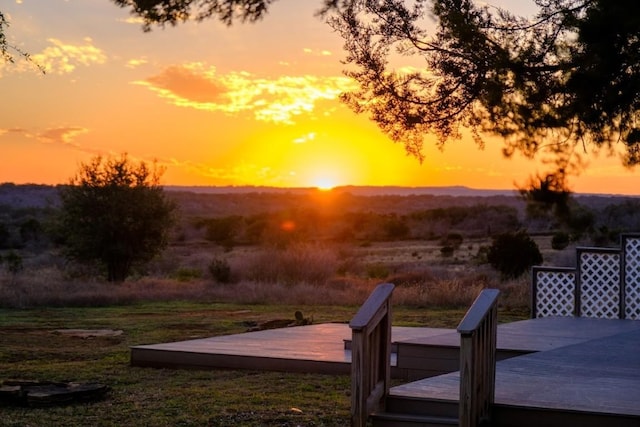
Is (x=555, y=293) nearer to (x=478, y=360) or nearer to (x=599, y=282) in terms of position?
(x=599, y=282)

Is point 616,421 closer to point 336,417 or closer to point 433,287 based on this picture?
point 336,417

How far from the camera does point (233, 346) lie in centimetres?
1077

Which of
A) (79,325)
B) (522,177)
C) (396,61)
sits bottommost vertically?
(79,325)

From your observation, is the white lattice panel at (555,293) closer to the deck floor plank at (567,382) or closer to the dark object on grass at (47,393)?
the deck floor plank at (567,382)

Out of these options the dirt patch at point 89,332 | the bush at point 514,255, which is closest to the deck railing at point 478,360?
the dirt patch at point 89,332

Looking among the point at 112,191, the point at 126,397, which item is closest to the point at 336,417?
the point at 126,397

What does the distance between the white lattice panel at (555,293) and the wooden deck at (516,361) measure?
2.02 ft

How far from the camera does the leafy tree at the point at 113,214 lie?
25.1 m

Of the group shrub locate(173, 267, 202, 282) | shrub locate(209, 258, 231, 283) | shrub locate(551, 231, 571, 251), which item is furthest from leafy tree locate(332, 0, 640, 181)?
shrub locate(551, 231, 571, 251)

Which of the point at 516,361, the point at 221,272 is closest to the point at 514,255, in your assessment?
the point at 221,272

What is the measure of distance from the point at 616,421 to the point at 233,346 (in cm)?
586

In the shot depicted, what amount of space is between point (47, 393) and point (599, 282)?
7.95m

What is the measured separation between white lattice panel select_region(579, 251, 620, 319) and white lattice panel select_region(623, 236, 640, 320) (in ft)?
0.51

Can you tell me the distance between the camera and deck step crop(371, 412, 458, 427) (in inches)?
230
